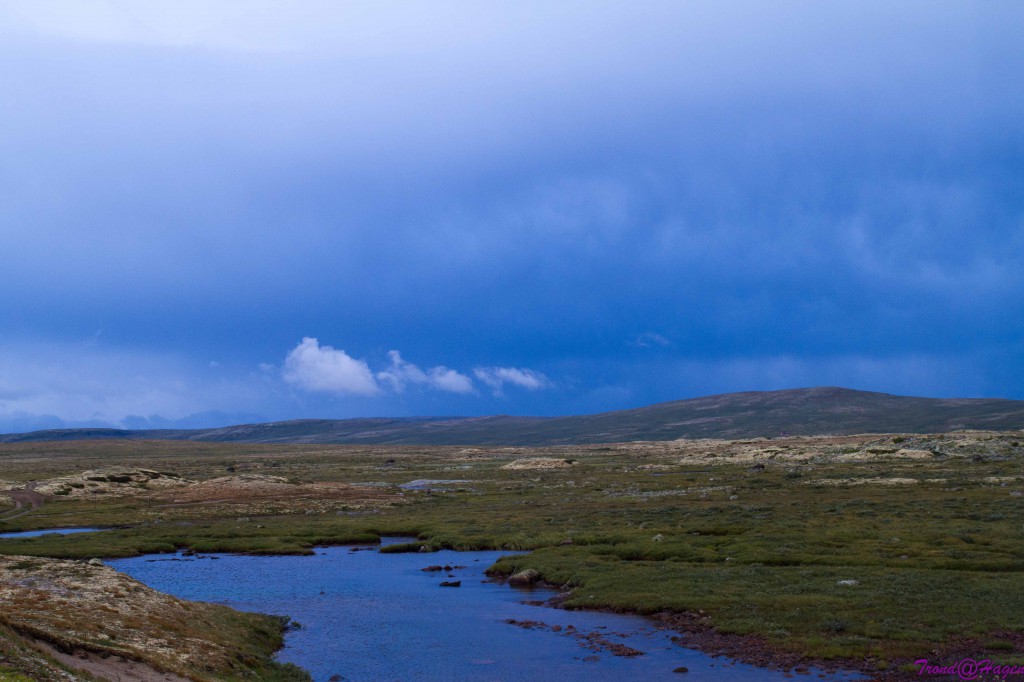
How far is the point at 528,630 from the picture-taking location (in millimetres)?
38531

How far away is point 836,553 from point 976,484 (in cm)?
5431

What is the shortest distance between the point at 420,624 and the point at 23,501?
9230 cm

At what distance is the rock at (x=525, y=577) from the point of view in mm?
50719

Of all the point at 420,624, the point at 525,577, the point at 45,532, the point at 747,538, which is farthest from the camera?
the point at 45,532

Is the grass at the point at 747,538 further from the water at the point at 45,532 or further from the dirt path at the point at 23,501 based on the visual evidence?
the water at the point at 45,532

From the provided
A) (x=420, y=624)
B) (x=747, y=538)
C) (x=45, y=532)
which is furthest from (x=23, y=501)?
(x=747, y=538)

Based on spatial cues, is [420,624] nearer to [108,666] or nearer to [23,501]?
[108,666]

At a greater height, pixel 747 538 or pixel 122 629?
pixel 122 629

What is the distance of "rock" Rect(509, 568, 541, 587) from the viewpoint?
1997 inches

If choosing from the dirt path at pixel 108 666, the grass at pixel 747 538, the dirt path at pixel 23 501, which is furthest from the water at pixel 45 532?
the dirt path at pixel 108 666

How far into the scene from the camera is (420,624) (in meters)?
40.5

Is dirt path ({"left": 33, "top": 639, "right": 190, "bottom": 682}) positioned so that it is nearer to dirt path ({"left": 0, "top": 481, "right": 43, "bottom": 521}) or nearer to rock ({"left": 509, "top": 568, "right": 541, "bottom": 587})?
rock ({"left": 509, "top": 568, "right": 541, "bottom": 587})

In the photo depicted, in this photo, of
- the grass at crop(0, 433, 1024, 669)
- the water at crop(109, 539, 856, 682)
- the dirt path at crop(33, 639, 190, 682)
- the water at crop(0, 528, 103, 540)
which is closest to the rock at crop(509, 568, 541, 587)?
the grass at crop(0, 433, 1024, 669)

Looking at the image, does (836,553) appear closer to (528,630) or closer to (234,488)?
(528,630)
